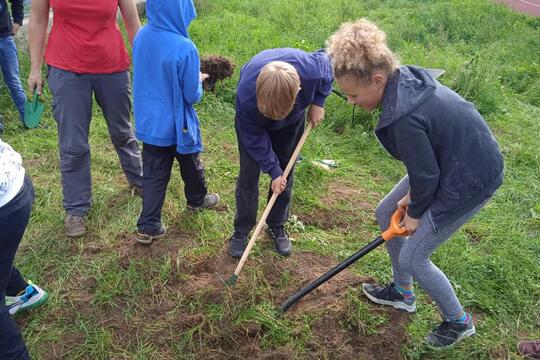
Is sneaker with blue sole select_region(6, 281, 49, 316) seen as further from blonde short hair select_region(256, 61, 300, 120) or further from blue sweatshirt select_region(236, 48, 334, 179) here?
blonde short hair select_region(256, 61, 300, 120)

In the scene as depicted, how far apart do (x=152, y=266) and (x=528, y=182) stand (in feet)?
11.2

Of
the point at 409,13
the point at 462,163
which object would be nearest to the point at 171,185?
the point at 462,163

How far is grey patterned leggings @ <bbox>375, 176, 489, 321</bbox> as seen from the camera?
2.25 metres

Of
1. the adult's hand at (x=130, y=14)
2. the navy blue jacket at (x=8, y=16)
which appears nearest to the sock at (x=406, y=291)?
the adult's hand at (x=130, y=14)

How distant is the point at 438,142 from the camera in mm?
2000

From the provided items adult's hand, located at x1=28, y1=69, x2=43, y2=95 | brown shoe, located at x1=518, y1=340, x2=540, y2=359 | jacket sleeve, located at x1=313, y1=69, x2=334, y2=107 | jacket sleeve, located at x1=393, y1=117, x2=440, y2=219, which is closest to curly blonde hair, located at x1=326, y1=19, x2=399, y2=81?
jacket sleeve, located at x1=393, y1=117, x2=440, y2=219

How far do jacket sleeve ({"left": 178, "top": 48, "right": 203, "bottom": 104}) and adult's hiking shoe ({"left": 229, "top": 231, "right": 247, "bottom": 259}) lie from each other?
1009 millimetres

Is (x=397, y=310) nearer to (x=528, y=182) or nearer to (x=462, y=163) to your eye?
(x=462, y=163)

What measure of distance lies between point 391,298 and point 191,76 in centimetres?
183

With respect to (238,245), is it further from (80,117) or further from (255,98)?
(80,117)

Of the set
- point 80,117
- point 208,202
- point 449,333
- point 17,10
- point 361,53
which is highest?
point 361,53

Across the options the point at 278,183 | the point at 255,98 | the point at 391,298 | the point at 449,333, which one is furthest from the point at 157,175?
the point at 449,333

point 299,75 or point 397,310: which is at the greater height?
point 299,75

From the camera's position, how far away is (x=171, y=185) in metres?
4.00
